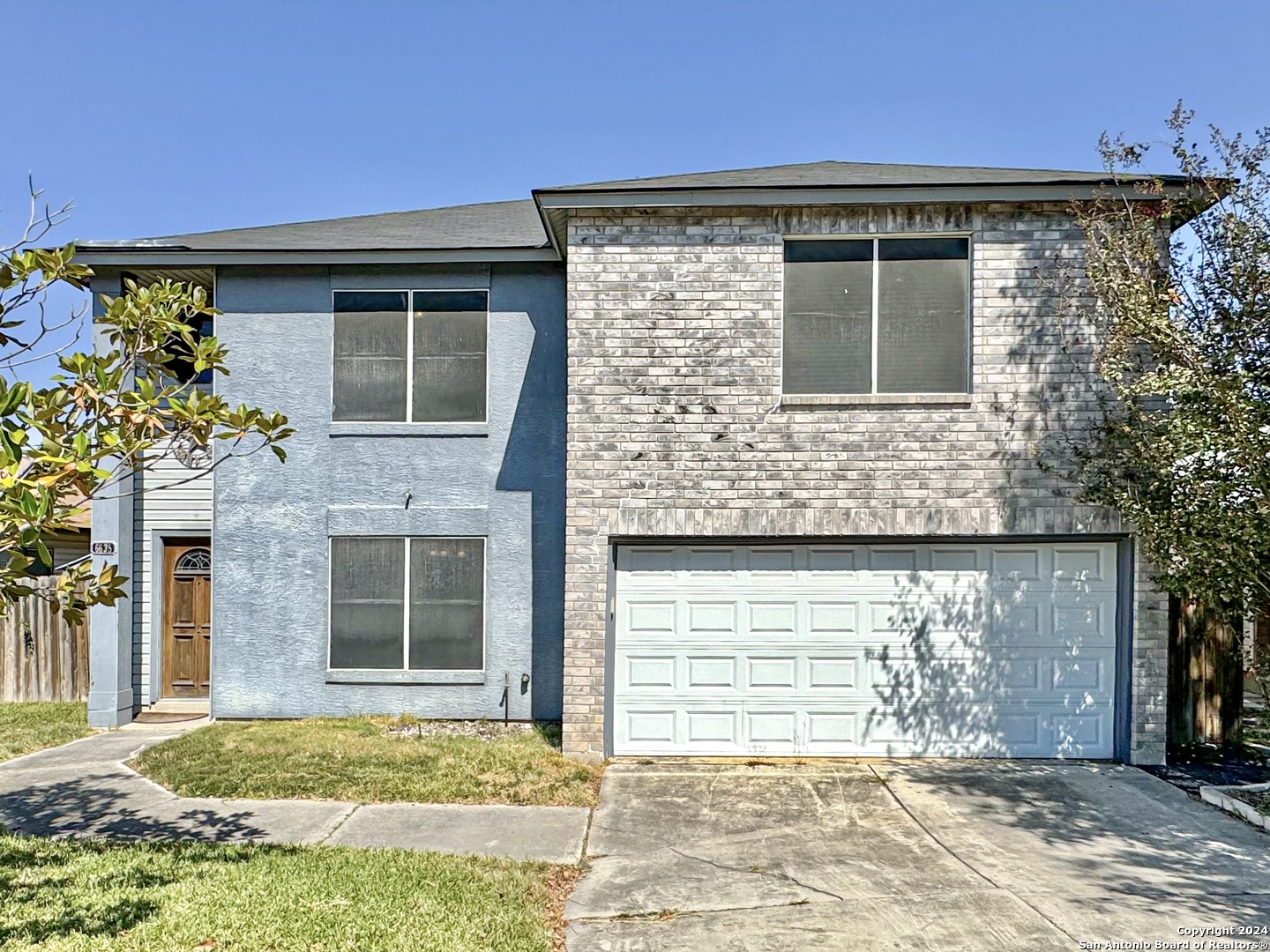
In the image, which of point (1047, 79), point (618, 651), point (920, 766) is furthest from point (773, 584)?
point (1047, 79)

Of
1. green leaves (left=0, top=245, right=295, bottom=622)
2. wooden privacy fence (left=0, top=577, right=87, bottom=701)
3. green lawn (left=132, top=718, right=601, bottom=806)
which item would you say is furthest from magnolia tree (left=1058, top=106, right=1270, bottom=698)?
wooden privacy fence (left=0, top=577, right=87, bottom=701)

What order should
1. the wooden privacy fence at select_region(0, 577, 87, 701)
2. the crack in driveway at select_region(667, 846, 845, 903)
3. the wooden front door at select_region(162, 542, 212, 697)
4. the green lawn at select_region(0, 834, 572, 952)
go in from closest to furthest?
the green lawn at select_region(0, 834, 572, 952) → the crack in driveway at select_region(667, 846, 845, 903) → the wooden front door at select_region(162, 542, 212, 697) → the wooden privacy fence at select_region(0, 577, 87, 701)

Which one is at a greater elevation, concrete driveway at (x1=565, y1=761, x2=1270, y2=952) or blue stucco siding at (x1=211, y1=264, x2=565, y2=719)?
blue stucco siding at (x1=211, y1=264, x2=565, y2=719)

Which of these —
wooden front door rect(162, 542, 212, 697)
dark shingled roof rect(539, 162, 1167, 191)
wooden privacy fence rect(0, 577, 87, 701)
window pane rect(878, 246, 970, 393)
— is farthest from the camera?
wooden privacy fence rect(0, 577, 87, 701)

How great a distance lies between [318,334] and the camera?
9.73m

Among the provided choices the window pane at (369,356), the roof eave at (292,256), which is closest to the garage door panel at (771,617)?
the roof eave at (292,256)

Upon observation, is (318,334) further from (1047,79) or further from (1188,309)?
(1047,79)

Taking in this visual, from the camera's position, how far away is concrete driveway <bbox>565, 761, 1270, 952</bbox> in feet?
15.1

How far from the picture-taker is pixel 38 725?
9.62 meters

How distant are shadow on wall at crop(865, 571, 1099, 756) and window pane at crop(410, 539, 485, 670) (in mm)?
4378

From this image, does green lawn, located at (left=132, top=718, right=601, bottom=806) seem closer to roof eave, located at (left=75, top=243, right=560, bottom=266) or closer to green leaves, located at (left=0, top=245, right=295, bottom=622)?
green leaves, located at (left=0, top=245, right=295, bottom=622)

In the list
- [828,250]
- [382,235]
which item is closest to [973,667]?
[828,250]

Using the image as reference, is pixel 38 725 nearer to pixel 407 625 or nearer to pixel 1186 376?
pixel 407 625

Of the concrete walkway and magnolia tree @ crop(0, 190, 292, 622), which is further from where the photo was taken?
the concrete walkway
